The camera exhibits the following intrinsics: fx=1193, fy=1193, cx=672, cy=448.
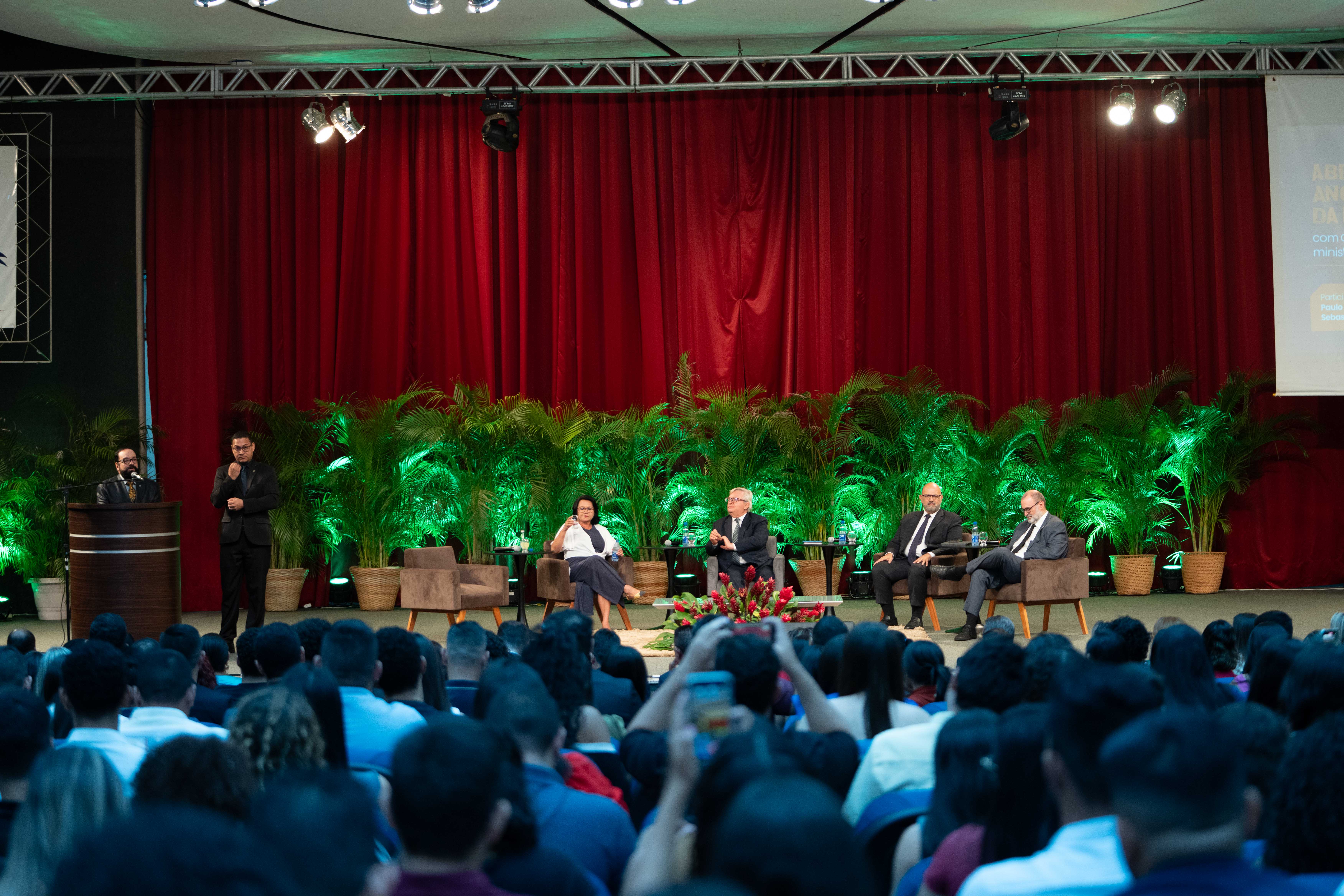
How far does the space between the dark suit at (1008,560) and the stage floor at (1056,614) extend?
326 millimetres

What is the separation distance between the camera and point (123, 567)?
248 inches

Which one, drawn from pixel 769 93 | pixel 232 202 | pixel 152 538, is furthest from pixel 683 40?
pixel 152 538

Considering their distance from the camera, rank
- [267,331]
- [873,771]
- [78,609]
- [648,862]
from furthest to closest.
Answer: [267,331] → [78,609] → [873,771] → [648,862]

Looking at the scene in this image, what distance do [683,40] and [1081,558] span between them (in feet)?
17.1

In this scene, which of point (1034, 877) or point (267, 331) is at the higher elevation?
point (267, 331)

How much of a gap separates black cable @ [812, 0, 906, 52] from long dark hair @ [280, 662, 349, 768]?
7601mm

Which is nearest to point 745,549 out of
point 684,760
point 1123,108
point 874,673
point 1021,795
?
point 1123,108

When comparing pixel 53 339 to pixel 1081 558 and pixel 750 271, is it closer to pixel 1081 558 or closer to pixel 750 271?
pixel 750 271

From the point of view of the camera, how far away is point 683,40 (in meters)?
9.80

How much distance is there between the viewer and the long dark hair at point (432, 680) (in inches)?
124

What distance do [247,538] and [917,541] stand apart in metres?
4.48

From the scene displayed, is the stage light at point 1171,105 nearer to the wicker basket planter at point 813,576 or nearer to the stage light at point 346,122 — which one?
the wicker basket planter at point 813,576

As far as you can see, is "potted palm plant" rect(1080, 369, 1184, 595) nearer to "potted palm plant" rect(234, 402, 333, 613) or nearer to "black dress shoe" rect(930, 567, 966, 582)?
"black dress shoe" rect(930, 567, 966, 582)

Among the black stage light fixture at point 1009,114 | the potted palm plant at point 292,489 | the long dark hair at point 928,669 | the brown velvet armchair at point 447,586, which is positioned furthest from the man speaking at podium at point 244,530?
the black stage light fixture at point 1009,114
